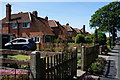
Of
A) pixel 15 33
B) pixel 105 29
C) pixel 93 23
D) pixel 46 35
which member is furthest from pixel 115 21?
pixel 15 33

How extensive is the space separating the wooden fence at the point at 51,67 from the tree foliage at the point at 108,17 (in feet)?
138

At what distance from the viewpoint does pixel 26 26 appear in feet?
99.9

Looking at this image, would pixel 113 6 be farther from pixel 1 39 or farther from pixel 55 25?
pixel 1 39

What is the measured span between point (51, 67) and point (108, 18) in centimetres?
4604

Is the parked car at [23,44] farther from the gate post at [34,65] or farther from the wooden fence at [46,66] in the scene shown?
the gate post at [34,65]

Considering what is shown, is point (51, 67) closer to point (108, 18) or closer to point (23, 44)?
point (23, 44)

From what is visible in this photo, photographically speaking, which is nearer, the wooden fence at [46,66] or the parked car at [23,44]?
the wooden fence at [46,66]

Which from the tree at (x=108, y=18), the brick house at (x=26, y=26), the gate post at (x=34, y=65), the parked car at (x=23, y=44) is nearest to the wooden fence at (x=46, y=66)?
the gate post at (x=34, y=65)

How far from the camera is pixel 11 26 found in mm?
31531

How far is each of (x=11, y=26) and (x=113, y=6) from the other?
113 ft

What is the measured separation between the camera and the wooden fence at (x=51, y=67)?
3004mm

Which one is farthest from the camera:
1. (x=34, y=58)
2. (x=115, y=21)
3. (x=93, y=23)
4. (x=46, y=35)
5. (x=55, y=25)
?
(x=93, y=23)

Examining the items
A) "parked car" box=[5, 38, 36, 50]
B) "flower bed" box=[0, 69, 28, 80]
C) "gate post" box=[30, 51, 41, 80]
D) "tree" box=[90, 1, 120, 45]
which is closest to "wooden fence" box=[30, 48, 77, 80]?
"gate post" box=[30, 51, 41, 80]

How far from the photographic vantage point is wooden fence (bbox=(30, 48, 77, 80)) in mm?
3004
